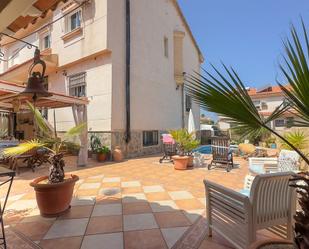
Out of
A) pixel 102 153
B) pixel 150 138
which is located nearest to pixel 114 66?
pixel 102 153

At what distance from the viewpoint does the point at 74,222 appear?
341 centimetres

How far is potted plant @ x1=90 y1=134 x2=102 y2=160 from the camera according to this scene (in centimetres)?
961

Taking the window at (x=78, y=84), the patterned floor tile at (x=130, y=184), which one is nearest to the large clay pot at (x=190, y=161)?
the patterned floor tile at (x=130, y=184)

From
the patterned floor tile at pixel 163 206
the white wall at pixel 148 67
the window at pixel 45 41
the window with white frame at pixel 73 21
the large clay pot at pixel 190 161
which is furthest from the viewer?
the window at pixel 45 41

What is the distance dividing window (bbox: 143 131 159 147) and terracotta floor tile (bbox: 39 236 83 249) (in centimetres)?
888

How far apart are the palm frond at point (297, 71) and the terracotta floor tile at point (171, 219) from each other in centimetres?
257

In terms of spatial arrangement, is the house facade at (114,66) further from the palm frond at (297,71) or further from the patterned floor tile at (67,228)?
the palm frond at (297,71)

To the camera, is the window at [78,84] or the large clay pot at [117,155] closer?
the large clay pot at [117,155]

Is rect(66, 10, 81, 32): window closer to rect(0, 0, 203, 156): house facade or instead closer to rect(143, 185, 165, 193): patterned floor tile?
rect(0, 0, 203, 156): house facade

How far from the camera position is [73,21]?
10.9m

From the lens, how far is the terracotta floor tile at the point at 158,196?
14.6ft

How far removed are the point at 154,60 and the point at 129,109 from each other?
4184mm

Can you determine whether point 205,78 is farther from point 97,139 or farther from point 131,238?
point 97,139

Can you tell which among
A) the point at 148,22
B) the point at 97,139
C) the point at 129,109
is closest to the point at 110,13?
the point at 148,22
